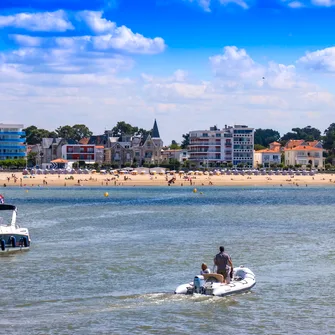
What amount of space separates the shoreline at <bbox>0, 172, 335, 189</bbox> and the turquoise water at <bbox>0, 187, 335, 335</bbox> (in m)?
86.1

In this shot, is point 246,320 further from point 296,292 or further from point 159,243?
point 159,243

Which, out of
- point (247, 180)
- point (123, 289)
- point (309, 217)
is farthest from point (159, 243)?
point (247, 180)

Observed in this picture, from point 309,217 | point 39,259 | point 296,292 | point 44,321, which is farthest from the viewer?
point 309,217

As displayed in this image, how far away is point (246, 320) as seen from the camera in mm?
24781

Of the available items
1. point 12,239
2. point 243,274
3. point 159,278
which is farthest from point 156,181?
point 243,274

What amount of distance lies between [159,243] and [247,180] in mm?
111827

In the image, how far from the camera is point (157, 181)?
15075 centimetres

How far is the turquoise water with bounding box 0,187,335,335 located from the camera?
954 inches

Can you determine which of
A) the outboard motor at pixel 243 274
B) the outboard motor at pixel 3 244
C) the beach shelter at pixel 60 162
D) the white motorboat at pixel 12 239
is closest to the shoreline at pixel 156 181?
the beach shelter at pixel 60 162

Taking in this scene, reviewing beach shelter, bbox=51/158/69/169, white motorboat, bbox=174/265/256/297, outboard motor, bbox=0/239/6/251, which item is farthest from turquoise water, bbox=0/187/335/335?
beach shelter, bbox=51/158/69/169

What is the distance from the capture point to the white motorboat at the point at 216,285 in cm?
2697

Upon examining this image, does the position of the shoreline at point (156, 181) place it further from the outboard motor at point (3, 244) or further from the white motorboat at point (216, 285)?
the white motorboat at point (216, 285)

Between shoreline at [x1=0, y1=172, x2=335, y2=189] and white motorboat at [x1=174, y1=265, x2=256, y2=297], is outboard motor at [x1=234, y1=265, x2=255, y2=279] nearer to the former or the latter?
white motorboat at [x1=174, y1=265, x2=256, y2=297]

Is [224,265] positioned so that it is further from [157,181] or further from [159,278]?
[157,181]
